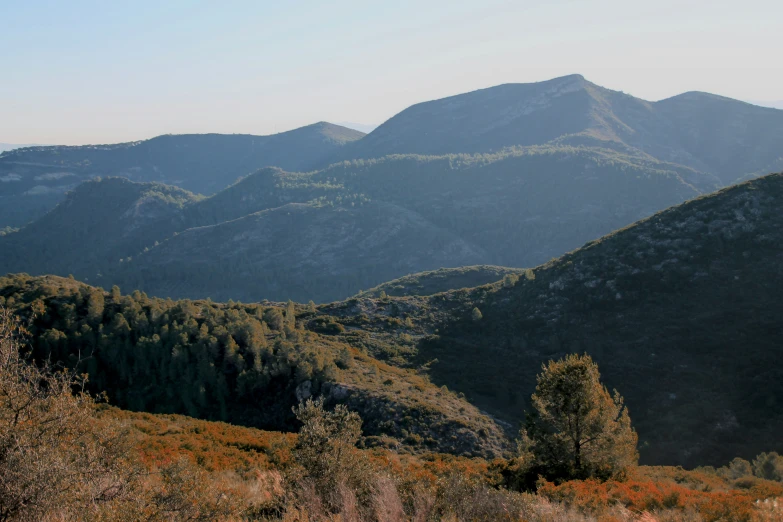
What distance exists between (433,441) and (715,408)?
29707 millimetres

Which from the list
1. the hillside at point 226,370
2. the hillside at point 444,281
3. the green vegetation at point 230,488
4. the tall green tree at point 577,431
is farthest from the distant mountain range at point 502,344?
the hillside at point 444,281

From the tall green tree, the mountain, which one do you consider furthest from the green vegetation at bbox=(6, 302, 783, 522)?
the mountain

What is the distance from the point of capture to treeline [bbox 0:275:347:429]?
45.5 m

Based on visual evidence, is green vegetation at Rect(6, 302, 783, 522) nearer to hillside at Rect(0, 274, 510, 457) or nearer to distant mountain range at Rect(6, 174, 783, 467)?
distant mountain range at Rect(6, 174, 783, 467)

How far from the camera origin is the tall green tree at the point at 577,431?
21359mm

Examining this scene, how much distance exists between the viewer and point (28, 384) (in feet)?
36.7

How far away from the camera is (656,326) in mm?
62125

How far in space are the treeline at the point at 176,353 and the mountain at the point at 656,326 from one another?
18.9 m

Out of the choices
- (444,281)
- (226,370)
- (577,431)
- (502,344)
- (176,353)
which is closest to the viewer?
(577,431)

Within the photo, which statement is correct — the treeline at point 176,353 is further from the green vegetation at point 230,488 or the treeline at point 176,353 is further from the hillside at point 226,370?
the green vegetation at point 230,488

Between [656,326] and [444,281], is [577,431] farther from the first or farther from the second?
[444,281]

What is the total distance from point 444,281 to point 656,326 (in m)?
82.1

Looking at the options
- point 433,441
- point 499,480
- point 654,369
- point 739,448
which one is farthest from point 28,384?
point 654,369

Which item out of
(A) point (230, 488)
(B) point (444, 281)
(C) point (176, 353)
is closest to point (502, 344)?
(C) point (176, 353)
